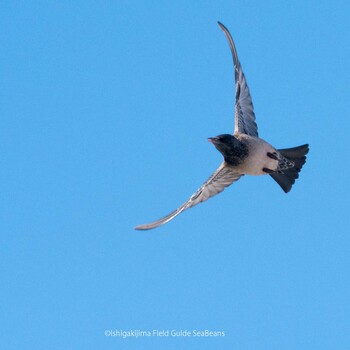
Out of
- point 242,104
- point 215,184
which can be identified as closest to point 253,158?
point 215,184

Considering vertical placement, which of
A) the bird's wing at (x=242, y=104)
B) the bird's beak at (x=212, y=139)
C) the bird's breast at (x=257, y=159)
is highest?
the bird's wing at (x=242, y=104)

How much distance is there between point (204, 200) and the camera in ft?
53.6

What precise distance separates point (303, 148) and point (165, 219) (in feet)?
12.0

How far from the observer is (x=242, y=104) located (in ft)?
57.5

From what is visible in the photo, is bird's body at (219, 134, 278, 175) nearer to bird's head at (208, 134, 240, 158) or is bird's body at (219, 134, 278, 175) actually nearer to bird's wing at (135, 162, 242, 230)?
bird's head at (208, 134, 240, 158)

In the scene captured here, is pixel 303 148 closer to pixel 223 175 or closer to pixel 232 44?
pixel 223 175

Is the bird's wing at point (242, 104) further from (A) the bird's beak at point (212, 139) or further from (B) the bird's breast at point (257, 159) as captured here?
(A) the bird's beak at point (212, 139)

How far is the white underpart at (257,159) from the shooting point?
1581 centimetres

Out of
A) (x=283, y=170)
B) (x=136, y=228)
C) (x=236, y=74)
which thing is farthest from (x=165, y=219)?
(x=236, y=74)

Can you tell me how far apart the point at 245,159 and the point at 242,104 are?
7.16ft

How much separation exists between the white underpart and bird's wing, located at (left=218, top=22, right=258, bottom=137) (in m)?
1.06

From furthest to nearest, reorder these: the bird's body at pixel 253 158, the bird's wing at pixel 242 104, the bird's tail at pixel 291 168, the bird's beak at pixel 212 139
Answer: the bird's wing at pixel 242 104 → the bird's tail at pixel 291 168 → the bird's body at pixel 253 158 → the bird's beak at pixel 212 139

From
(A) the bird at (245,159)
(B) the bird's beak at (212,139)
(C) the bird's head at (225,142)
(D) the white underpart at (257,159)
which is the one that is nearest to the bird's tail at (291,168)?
(A) the bird at (245,159)

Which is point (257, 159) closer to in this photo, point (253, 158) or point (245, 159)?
point (253, 158)
